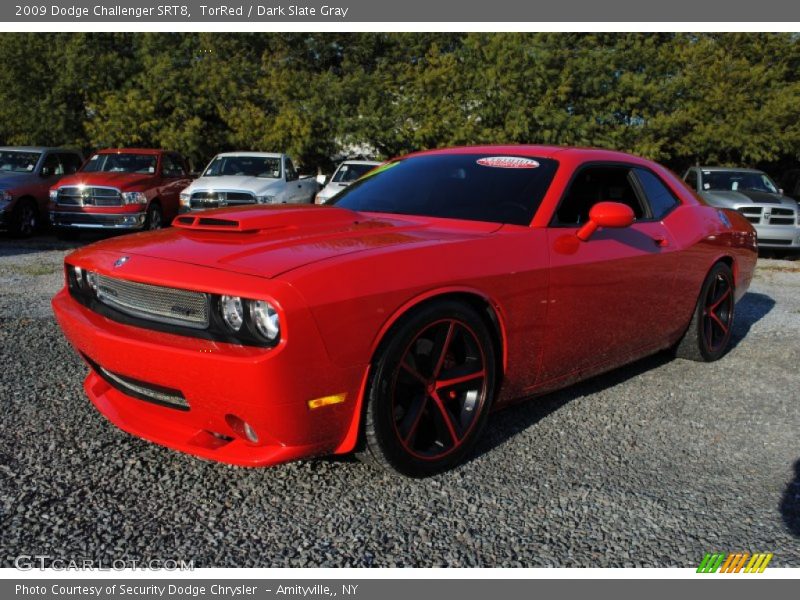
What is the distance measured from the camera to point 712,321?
4.87 m

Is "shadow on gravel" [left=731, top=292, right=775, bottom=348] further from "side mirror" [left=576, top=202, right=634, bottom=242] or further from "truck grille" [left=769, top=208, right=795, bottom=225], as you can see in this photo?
"truck grille" [left=769, top=208, right=795, bottom=225]

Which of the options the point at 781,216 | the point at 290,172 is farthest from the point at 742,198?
the point at 290,172

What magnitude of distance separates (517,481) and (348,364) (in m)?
0.94

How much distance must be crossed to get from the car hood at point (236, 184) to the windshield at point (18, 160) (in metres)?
3.28

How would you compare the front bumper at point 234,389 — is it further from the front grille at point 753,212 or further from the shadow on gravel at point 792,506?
the front grille at point 753,212

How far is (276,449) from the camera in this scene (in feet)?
8.29

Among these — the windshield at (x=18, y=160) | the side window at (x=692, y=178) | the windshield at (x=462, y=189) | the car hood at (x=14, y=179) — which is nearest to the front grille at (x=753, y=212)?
the side window at (x=692, y=178)

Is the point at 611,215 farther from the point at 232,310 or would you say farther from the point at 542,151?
the point at 232,310

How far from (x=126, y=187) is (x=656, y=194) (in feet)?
31.1

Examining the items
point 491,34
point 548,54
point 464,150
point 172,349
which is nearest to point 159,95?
point 491,34

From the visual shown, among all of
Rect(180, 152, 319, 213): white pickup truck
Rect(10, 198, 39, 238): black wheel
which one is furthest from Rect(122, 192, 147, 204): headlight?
Rect(10, 198, 39, 238): black wheel

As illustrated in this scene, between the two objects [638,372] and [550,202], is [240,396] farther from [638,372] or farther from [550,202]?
[638,372]

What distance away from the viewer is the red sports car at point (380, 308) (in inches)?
95.7

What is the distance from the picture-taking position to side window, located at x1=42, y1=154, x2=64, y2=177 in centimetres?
1303
